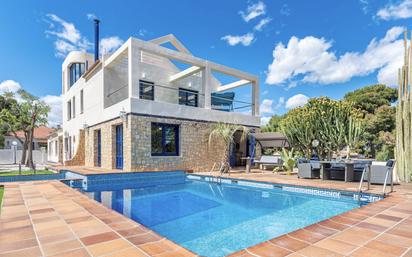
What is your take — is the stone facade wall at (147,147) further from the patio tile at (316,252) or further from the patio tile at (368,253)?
the patio tile at (368,253)

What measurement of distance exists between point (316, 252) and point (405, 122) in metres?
9.62

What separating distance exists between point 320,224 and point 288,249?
53.8 inches

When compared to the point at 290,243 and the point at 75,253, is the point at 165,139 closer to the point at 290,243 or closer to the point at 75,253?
the point at 75,253

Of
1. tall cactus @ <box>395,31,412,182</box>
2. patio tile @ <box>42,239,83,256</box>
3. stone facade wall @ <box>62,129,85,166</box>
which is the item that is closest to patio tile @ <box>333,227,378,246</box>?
patio tile @ <box>42,239,83,256</box>

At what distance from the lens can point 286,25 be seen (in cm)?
2039

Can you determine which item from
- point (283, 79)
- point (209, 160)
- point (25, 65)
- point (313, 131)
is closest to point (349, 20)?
point (313, 131)

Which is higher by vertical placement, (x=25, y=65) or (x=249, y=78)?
(x=25, y=65)

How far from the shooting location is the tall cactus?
371 inches

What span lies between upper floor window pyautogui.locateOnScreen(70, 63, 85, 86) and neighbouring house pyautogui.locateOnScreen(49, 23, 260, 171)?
0.46 feet

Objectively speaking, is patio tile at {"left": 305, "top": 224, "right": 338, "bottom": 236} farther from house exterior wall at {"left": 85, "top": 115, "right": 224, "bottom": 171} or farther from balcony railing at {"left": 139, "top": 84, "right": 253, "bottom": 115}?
balcony railing at {"left": 139, "top": 84, "right": 253, "bottom": 115}

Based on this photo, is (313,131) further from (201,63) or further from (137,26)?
(137,26)

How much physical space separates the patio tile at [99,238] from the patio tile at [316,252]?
2.61 metres

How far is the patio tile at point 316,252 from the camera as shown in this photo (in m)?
2.91

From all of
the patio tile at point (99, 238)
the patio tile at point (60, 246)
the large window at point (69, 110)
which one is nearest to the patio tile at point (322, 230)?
the patio tile at point (99, 238)
